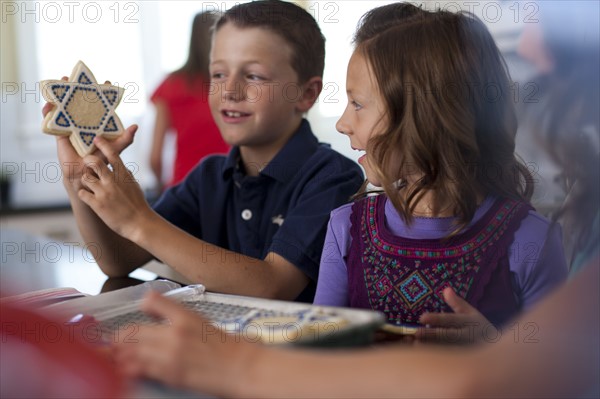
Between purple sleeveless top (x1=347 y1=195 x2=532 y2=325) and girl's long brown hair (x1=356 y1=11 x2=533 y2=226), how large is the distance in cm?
4

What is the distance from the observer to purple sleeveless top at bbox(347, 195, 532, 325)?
1.08 meters

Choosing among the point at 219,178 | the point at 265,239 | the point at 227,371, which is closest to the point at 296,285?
the point at 265,239

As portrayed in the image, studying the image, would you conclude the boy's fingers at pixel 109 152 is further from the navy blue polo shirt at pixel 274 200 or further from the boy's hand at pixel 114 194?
the navy blue polo shirt at pixel 274 200

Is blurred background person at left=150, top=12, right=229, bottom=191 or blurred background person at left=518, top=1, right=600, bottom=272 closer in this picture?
blurred background person at left=518, top=1, right=600, bottom=272

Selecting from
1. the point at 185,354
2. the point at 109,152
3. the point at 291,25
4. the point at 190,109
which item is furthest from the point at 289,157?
the point at 190,109

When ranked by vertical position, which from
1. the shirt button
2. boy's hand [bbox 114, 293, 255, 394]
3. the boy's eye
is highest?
the boy's eye

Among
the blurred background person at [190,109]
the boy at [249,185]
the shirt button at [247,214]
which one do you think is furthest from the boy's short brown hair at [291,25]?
the blurred background person at [190,109]

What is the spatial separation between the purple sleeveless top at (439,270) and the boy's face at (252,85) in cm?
50

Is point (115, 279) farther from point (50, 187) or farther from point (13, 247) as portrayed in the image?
point (50, 187)

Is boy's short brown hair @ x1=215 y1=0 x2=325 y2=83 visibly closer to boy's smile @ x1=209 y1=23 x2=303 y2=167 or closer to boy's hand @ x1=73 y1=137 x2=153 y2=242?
boy's smile @ x1=209 y1=23 x2=303 y2=167

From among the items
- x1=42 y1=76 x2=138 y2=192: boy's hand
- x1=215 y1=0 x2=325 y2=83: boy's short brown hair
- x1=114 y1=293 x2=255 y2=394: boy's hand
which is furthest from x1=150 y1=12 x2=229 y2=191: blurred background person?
x1=114 y1=293 x2=255 y2=394: boy's hand

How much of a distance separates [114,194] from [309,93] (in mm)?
625

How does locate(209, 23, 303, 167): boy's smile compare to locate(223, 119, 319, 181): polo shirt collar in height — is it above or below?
above

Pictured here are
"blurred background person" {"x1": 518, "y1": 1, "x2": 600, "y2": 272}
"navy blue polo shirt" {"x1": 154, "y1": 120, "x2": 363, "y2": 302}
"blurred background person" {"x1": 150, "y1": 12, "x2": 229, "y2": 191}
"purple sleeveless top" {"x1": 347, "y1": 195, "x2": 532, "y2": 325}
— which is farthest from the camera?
"blurred background person" {"x1": 150, "y1": 12, "x2": 229, "y2": 191}
